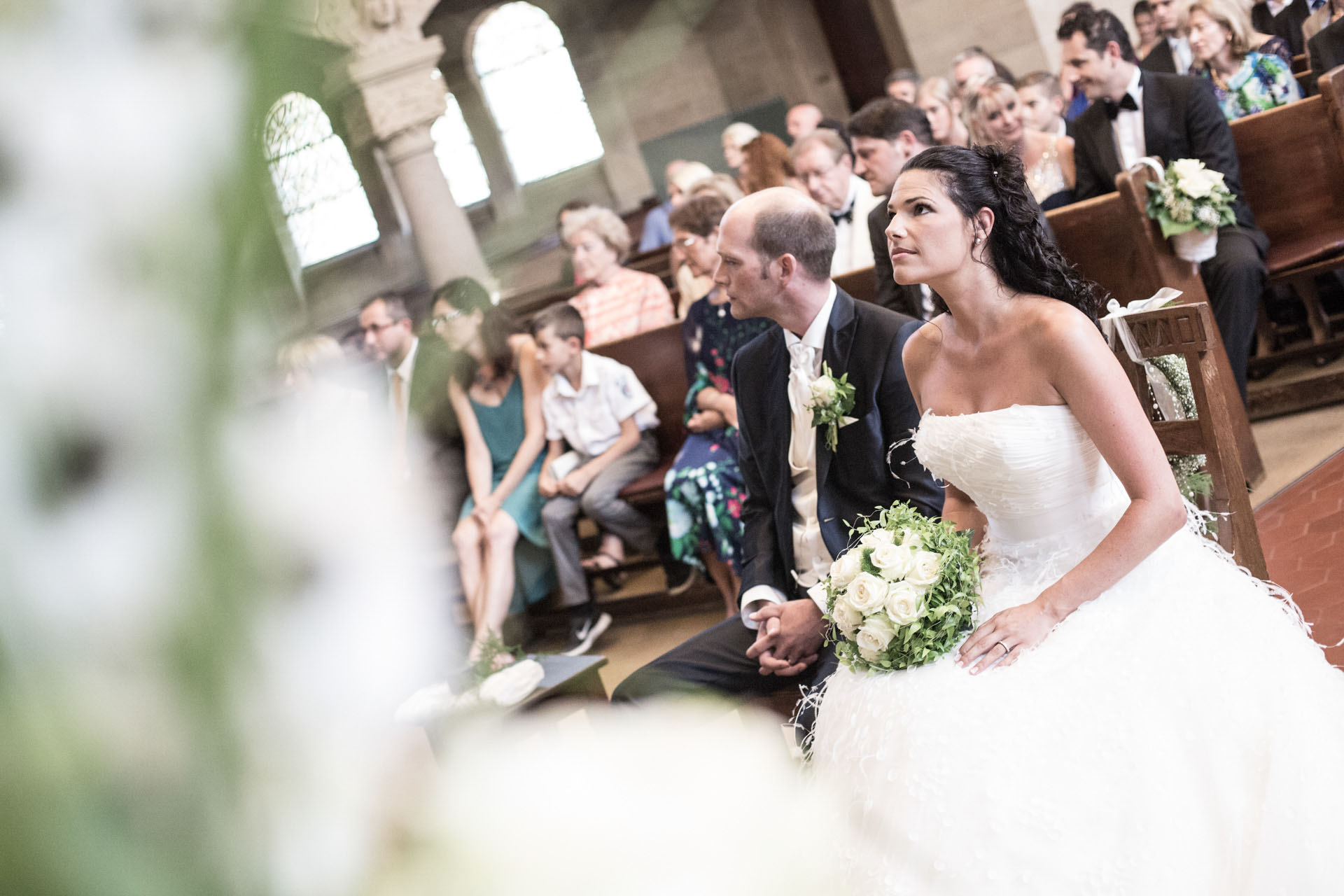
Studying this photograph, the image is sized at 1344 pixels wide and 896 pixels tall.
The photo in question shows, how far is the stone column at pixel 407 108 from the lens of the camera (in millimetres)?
220

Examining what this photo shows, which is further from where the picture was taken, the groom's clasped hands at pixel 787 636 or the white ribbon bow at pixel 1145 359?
the groom's clasped hands at pixel 787 636

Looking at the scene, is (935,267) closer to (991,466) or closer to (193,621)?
(991,466)

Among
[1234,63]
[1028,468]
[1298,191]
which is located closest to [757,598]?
[1028,468]

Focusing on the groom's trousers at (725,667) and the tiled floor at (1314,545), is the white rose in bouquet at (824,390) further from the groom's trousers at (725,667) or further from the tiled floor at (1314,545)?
the tiled floor at (1314,545)

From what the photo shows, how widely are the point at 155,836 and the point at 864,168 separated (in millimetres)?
4980

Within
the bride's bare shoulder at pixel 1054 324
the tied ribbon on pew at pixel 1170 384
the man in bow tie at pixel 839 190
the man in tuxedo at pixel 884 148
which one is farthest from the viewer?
the man in bow tie at pixel 839 190

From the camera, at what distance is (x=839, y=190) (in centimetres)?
525

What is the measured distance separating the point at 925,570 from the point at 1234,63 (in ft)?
17.5

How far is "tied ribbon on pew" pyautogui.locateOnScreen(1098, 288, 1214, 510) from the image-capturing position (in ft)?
8.29

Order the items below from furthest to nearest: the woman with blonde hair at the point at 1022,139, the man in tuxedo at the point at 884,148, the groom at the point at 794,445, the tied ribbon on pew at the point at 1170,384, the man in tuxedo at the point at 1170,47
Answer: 1. the man in tuxedo at the point at 1170,47
2. the woman with blonde hair at the point at 1022,139
3. the man in tuxedo at the point at 884,148
4. the groom at the point at 794,445
5. the tied ribbon on pew at the point at 1170,384

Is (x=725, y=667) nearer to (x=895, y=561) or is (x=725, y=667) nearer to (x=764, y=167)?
(x=895, y=561)

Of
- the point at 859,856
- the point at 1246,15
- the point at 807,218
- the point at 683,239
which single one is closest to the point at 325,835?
the point at 859,856

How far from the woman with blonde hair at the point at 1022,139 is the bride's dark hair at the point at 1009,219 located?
2943 mm

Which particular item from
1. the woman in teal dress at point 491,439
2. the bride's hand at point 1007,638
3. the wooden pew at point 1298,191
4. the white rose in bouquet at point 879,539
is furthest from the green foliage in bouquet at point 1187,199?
the woman in teal dress at point 491,439
